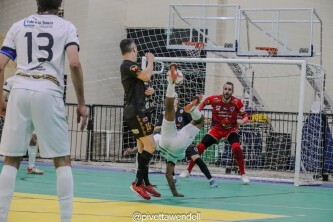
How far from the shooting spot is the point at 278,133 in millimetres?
19094

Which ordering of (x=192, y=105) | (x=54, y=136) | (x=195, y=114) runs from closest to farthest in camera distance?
(x=54, y=136), (x=192, y=105), (x=195, y=114)

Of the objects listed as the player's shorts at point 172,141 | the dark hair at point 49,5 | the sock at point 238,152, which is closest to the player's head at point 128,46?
the player's shorts at point 172,141

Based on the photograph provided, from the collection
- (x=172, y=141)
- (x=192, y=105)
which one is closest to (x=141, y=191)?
(x=172, y=141)

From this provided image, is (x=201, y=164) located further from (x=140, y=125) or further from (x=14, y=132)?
(x=14, y=132)

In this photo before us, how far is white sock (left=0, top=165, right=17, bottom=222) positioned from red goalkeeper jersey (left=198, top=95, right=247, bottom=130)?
9.36 m

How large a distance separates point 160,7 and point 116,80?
2822 mm

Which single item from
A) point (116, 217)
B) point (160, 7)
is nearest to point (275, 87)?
point (160, 7)

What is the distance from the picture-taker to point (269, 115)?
68.3ft

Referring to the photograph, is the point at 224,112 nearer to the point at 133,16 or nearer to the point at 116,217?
the point at 116,217

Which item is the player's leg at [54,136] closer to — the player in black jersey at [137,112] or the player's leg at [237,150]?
the player in black jersey at [137,112]

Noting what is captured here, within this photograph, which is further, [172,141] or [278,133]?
[278,133]

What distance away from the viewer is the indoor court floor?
8125 mm

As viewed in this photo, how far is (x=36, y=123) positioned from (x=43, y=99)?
0.21 meters

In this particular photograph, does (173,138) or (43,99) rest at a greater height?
(43,99)
